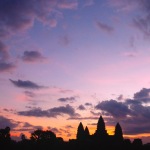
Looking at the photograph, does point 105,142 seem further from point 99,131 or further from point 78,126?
point 78,126

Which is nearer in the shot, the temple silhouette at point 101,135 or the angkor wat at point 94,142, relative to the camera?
the angkor wat at point 94,142

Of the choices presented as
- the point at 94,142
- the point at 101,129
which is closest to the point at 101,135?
the point at 101,129

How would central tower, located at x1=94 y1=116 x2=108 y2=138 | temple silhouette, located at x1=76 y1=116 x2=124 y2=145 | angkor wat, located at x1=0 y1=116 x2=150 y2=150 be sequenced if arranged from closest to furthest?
angkor wat, located at x1=0 y1=116 x2=150 y2=150, temple silhouette, located at x1=76 y1=116 x2=124 y2=145, central tower, located at x1=94 y1=116 x2=108 y2=138

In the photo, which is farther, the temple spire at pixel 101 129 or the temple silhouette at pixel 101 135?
the temple spire at pixel 101 129

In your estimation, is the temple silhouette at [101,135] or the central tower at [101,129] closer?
the temple silhouette at [101,135]

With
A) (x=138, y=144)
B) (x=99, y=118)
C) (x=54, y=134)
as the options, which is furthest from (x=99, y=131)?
(x=54, y=134)

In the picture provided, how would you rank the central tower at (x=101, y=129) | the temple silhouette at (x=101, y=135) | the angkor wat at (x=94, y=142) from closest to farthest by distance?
the angkor wat at (x=94, y=142) → the temple silhouette at (x=101, y=135) → the central tower at (x=101, y=129)

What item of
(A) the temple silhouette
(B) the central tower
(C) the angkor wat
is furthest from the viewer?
(B) the central tower

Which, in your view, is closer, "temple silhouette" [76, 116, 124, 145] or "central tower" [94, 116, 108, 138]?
"temple silhouette" [76, 116, 124, 145]

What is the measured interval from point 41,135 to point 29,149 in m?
31.3

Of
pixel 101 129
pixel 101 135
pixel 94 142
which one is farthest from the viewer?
pixel 101 129

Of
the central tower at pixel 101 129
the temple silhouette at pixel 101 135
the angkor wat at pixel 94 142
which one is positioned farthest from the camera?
the central tower at pixel 101 129

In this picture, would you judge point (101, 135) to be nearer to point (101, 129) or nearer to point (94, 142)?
point (101, 129)

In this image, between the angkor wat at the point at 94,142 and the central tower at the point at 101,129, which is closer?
the angkor wat at the point at 94,142
